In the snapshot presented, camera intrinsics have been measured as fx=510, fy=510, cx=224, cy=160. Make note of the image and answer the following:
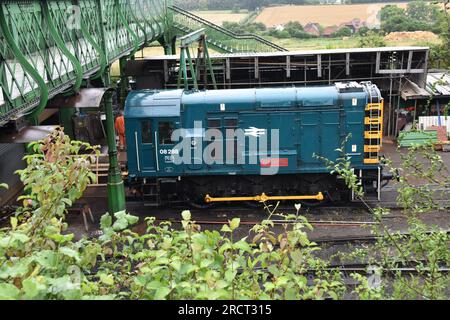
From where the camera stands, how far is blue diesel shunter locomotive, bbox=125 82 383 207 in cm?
1396

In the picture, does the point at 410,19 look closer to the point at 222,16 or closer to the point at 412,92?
the point at 412,92

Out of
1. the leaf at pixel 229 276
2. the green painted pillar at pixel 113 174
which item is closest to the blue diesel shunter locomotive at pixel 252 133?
the green painted pillar at pixel 113 174

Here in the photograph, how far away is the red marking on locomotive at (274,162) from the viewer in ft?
46.2

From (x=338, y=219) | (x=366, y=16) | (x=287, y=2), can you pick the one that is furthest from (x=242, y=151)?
(x=287, y=2)

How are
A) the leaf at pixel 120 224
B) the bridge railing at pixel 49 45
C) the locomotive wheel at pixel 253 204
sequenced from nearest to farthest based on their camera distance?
the leaf at pixel 120 224 → the bridge railing at pixel 49 45 → the locomotive wheel at pixel 253 204

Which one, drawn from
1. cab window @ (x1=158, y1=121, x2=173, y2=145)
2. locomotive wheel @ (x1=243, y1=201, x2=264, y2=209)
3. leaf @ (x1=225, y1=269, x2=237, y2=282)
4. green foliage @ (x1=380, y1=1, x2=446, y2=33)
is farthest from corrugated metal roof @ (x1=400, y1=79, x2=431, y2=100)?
green foliage @ (x1=380, y1=1, x2=446, y2=33)

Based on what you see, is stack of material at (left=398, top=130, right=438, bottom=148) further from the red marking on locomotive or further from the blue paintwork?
the red marking on locomotive

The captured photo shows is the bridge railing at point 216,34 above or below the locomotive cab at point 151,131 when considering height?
above

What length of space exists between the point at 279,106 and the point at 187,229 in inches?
410

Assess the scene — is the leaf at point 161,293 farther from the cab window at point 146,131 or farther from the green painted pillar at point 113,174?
the cab window at point 146,131

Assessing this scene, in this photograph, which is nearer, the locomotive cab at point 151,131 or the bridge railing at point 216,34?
the locomotive cab at point 151,131

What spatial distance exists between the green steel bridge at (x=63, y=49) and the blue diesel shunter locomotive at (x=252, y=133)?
1141 mm

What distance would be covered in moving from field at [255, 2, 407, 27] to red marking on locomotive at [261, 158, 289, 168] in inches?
1793
